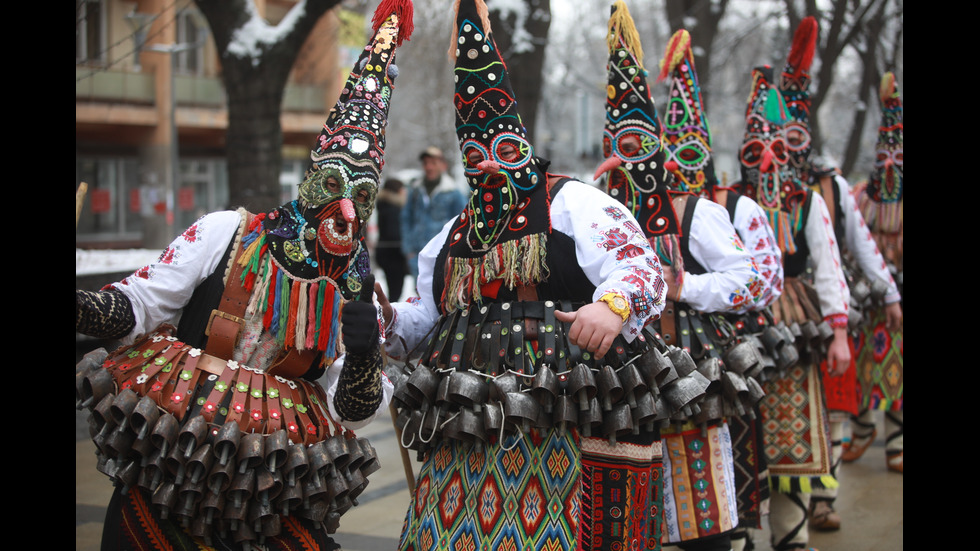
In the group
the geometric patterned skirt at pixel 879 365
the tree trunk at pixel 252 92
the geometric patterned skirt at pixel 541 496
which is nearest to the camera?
the geometric patterned skirt at pixel 541 496

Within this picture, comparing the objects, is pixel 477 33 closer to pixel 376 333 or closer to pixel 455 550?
pixel 376 333

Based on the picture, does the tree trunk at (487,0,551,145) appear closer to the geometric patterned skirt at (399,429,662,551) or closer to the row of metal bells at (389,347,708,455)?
the row of metal bells at (389,347,708,455)

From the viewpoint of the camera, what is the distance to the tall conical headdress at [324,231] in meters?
2.96

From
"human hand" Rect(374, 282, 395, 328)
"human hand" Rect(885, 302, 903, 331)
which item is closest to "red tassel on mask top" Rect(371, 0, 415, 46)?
"human hand" Rect(374, 282, 395, 328)

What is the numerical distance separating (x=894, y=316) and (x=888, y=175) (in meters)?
1.19

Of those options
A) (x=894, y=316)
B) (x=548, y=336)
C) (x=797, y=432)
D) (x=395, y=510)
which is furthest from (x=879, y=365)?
(x=548, y=336)

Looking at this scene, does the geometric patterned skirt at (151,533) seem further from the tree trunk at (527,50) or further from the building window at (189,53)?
the building window at (189,53)

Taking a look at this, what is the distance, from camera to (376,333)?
8.96 ft

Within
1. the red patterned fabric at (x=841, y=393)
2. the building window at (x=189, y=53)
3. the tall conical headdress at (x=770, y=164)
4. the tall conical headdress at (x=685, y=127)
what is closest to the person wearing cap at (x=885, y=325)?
the red patterned fabric at (x=841, y=393)

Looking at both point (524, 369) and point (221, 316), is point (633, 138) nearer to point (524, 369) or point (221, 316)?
point (524, 369)

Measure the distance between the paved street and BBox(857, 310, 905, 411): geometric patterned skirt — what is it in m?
0.51

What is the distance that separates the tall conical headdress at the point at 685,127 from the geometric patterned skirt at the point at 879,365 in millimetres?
2428

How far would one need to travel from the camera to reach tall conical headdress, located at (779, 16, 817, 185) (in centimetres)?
555

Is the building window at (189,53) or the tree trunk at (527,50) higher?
the building window at (189,53)
